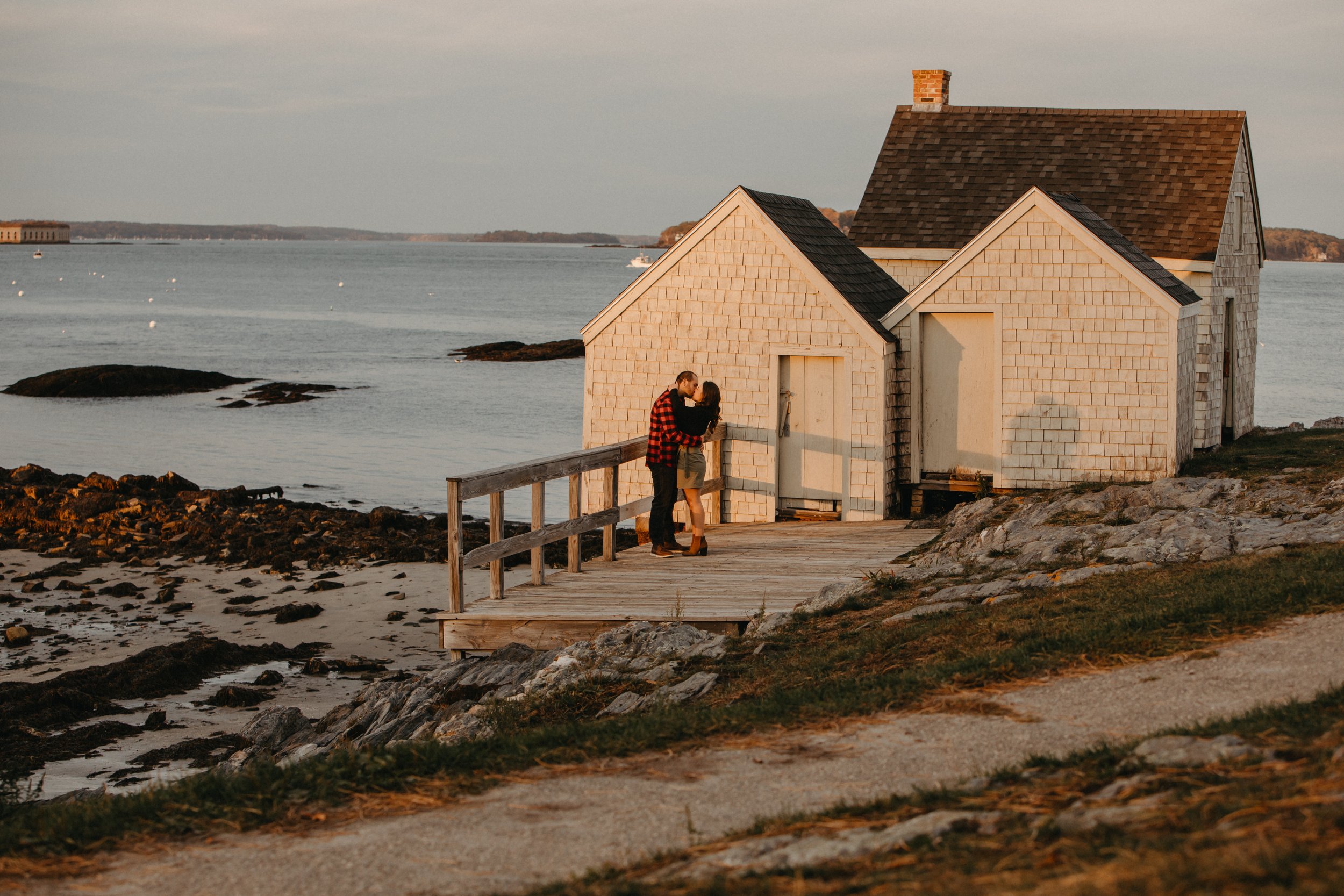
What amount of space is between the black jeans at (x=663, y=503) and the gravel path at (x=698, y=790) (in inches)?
272

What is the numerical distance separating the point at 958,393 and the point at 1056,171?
9.19m

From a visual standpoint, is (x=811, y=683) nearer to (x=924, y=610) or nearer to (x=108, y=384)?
(x=924, y=610)

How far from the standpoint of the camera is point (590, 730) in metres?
7.04

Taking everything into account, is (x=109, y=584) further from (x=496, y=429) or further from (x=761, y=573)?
(x=496, y=429)

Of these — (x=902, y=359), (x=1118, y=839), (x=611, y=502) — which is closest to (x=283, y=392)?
(x=902, y=359)

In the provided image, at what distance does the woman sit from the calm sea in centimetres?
1514

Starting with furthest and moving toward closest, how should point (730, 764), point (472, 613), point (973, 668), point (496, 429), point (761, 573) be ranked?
1. point (496, 429)
2. point (761, 573)
3. point (472, 613)
4. point (973, 668)
5. point (730, 764)

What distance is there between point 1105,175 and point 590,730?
1955cm

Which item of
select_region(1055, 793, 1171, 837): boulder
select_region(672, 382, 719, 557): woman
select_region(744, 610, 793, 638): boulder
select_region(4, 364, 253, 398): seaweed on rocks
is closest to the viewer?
select_region(1055, 793, 1171, 837): boulder

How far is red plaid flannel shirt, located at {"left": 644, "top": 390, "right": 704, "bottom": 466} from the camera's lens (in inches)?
532

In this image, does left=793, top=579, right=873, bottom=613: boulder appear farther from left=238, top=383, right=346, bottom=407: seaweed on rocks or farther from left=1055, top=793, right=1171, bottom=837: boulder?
left=238, top=383, right=346, bottom=407: seaweed on rocks

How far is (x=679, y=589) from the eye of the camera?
1218cm

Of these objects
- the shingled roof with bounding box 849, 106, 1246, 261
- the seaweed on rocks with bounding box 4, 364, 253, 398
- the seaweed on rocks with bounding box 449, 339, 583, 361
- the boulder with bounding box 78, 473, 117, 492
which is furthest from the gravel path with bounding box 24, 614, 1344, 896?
the seaweed on rocks with bounding box 449, 339, 583, 361

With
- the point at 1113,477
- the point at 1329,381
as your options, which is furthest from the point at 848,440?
the point at 1329,381
